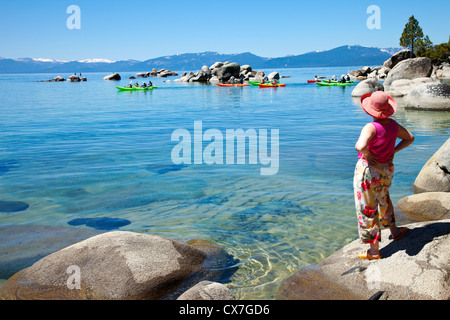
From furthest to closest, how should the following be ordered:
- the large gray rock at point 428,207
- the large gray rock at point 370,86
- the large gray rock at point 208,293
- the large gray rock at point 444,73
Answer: the large gray rock at point 444,73
the large gray rock at point 370,86
the large gray rock at point 428,207
the large gray rock at point 208,293

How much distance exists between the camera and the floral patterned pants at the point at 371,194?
4285 millimetres

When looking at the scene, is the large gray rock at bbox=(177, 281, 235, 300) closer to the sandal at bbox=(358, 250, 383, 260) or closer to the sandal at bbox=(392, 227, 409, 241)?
the sandal at bbox=(358, 250, 383, 260)

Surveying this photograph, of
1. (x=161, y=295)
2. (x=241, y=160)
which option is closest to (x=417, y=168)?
(x=241, y=160)

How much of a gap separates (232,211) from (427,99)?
19.9 m

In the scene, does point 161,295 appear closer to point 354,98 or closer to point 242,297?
point 242,297

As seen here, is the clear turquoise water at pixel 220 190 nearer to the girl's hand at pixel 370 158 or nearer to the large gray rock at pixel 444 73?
the girl's hand at pixel 370 158

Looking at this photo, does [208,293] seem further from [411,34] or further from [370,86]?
[411,34]

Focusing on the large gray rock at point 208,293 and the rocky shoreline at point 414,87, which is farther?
the rocky shoreline at point 414,87

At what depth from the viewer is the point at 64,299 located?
14.6 feet

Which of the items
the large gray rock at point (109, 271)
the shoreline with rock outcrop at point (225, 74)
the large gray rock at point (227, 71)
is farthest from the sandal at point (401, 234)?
the large gray rock at point (227, 71)

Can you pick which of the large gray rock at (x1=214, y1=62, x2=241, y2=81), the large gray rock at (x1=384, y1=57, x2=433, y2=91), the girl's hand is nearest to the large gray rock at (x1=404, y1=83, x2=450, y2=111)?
the large gray rock at (x1=384, y1=57, x2=433, y2=91)

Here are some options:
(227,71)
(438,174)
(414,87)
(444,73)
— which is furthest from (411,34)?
(438,174)

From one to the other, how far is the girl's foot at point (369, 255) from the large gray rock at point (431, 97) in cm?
2130

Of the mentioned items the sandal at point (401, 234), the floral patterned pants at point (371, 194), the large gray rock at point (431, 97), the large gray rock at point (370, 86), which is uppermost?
the large gray rock at point (370, 86)
